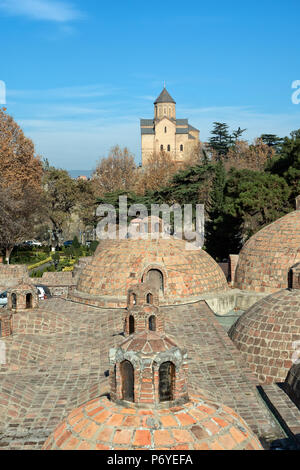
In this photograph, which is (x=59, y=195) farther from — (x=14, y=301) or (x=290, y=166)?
(x=14, y=301)

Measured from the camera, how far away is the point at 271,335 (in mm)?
Result: 14828

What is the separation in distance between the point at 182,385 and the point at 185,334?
32.5ft

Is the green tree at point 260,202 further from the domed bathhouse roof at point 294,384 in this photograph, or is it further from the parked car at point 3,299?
the domed bathhouse roof at point 294,384

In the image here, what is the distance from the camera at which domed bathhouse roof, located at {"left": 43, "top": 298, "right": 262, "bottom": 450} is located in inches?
255

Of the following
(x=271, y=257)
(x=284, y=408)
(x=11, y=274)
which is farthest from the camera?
(x=11, y=274)

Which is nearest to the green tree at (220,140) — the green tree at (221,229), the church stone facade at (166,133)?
the church stone facade at (166,133)

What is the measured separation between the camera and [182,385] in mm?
A: 6953

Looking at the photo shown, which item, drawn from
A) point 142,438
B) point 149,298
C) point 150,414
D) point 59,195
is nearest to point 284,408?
point 150,414

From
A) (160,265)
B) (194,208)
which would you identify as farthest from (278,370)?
(194,208)

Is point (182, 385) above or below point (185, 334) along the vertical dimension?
above

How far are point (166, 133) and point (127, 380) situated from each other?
92015 millimetres

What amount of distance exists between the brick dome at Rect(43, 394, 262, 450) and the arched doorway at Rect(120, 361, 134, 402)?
0.19 metres

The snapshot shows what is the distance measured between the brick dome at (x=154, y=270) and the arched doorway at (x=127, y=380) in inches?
534

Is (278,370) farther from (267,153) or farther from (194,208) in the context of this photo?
(267,153)
